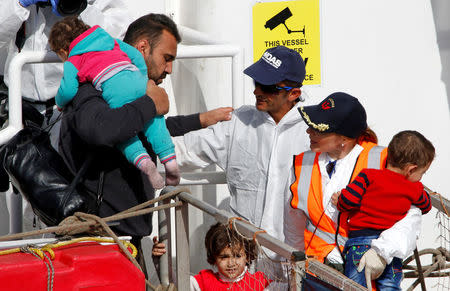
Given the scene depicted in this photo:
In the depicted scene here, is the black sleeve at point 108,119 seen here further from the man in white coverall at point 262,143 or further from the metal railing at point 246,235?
the man in white coverall at point 262,143

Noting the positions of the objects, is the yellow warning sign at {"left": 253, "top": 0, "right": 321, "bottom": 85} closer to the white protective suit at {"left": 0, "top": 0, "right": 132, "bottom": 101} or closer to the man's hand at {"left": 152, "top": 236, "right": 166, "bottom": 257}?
the white protective suit at {"left": 0, "top": 0, "right": 132, "bottom": 101}

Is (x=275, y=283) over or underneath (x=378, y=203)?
underneath

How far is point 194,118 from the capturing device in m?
3.47

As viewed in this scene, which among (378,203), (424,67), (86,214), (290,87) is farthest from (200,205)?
(424,67)

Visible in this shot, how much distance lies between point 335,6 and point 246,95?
0.72m

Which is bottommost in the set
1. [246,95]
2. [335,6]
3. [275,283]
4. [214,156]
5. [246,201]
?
[275,283]

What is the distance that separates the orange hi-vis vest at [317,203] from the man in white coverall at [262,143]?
396 mm

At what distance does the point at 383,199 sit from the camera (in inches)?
106

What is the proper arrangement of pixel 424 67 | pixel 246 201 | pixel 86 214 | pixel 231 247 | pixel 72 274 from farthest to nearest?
pixel 424 67 → pixel 246 201 → pixel 231 247 → pixel 86 214 → pixel 72 274

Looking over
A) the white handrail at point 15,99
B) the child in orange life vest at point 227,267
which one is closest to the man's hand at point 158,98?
the child in orange life vest at point 227,267

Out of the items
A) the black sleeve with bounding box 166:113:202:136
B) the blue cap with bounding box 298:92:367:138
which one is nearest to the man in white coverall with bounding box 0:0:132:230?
the black sleeve with bounding box 166:113:202:136

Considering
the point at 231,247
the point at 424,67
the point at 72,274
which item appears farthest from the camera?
the point at 424,67

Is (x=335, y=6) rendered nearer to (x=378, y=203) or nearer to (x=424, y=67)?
(x=424, y=67)

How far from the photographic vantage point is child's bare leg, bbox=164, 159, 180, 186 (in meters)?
2.96
